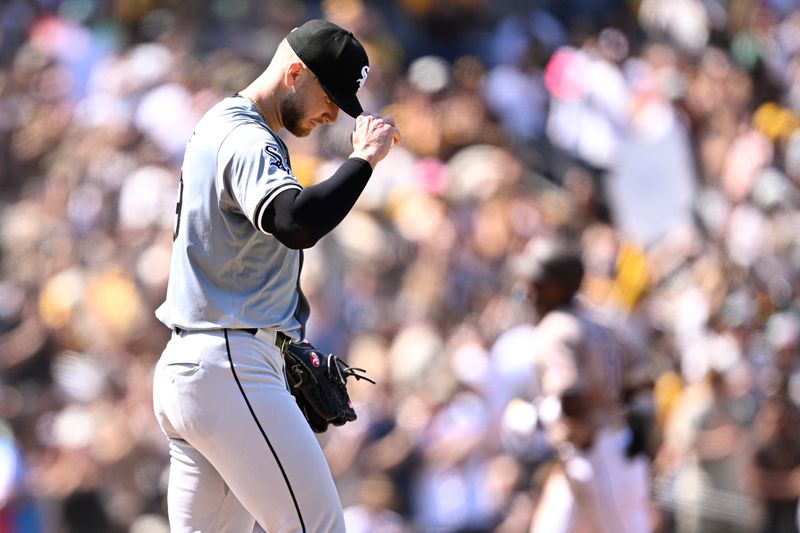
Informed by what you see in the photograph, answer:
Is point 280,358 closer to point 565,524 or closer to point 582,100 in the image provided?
point 565,524

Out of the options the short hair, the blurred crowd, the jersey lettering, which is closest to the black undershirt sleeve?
the jersey lettering

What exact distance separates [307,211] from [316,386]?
2.78 ft

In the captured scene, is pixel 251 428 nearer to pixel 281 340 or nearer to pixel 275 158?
pixel 281 340

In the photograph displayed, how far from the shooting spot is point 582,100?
12.1 metres

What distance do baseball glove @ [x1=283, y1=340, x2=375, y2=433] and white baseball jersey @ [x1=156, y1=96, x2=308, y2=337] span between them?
0.31m

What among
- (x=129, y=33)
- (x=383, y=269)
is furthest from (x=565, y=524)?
(x=129, y=33)

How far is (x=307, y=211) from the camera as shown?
407 cm

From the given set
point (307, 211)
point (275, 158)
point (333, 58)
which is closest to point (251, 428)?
point (307, 211)

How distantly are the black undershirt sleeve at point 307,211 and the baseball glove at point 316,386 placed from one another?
666 mm

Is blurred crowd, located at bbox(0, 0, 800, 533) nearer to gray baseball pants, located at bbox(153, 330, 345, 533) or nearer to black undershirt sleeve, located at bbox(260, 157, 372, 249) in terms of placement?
gray baseball pants, located at bbox(153, 330, 345, 533)

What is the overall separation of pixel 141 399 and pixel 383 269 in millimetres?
1972

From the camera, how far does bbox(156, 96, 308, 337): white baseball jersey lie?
4.31 metres

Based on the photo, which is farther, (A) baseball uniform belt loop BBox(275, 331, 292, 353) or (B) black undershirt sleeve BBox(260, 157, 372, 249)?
(A) baseball uniform belt loop BBox(275, 331, 292, 353)

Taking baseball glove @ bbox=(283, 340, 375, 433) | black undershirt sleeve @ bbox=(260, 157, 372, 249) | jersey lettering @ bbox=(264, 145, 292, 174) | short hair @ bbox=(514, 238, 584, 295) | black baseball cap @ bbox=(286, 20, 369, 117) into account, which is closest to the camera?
black undershirt sleeve @ bbox=(260, 157, 372, 249)
